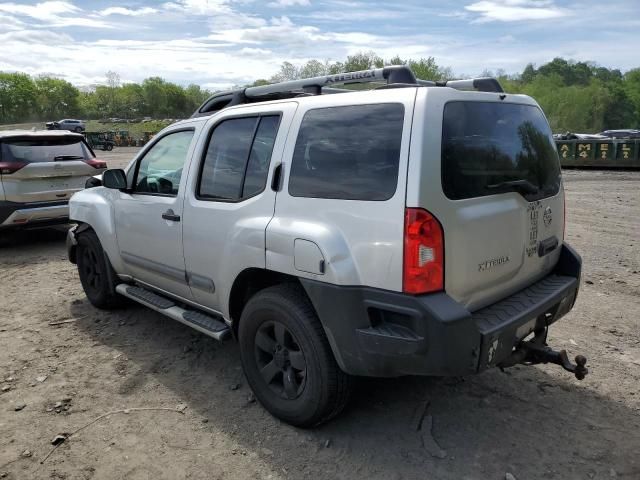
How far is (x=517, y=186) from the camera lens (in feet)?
9.73

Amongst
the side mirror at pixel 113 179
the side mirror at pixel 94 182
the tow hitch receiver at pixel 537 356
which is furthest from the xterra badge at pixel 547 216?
the side mirror at pixel 94 182

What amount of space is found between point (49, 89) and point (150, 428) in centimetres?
14908

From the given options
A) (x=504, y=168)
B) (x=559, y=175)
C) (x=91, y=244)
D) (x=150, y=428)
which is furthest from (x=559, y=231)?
(x=91, y=244)

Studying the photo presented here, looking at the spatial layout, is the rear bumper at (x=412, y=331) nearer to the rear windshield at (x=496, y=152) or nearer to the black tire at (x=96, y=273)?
the rear windshield at (x=496, y=152)

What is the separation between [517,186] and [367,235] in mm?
1006

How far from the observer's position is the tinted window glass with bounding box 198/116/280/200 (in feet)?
10.7

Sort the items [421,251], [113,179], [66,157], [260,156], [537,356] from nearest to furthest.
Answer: [421,251], [537,356], [260,156], [113,179], [66,157]

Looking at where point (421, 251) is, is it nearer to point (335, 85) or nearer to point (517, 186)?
point (517, 186)

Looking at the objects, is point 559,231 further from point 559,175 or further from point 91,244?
point 91,244

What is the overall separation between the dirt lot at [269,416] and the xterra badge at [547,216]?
45.0 inches

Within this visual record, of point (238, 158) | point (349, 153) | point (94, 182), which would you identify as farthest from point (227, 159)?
point (94, 182)

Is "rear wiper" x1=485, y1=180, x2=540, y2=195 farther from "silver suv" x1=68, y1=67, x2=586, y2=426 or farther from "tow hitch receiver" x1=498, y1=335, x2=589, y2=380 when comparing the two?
"tow hitch receiver" x1=498, y1=335, x2=589, y2=380

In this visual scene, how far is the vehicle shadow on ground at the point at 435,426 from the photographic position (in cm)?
278

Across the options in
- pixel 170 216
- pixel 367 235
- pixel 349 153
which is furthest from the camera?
pixel 170 216
